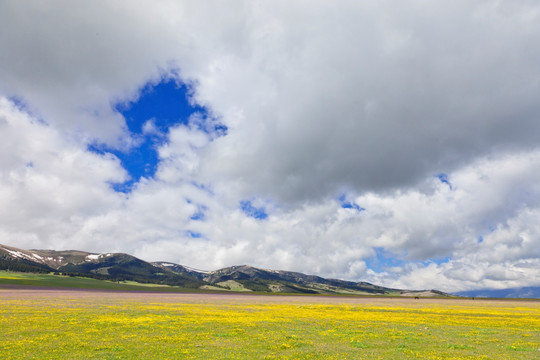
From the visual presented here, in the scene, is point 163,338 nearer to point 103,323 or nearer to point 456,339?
point 103,323

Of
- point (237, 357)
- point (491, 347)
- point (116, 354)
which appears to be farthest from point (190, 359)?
point (491, 347)

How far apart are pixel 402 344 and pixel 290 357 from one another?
11814 millimetres

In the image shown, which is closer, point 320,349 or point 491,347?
point 320,349

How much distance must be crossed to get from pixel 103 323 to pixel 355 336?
28.8 meters

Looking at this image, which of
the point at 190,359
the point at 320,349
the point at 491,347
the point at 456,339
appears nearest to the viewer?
the point at 190,359

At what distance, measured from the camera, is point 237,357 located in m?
21.6

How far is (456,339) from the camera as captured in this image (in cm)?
3061

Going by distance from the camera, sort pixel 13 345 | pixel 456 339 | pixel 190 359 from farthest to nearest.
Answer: pixel 456 339 → pixel 13 345 → pixel 190 359

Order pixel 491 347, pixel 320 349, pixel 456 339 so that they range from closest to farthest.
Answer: pixel 320 349 → pixel 491 347 → pixel 456 339

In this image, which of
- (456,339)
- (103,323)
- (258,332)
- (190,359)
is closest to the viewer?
(190,359)

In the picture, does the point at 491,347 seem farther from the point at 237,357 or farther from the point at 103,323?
the point at 103,323

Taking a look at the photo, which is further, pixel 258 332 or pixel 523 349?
pixel 258 332

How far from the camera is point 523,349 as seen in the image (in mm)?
25438

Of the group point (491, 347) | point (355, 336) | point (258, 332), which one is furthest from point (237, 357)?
point (491, 347)
